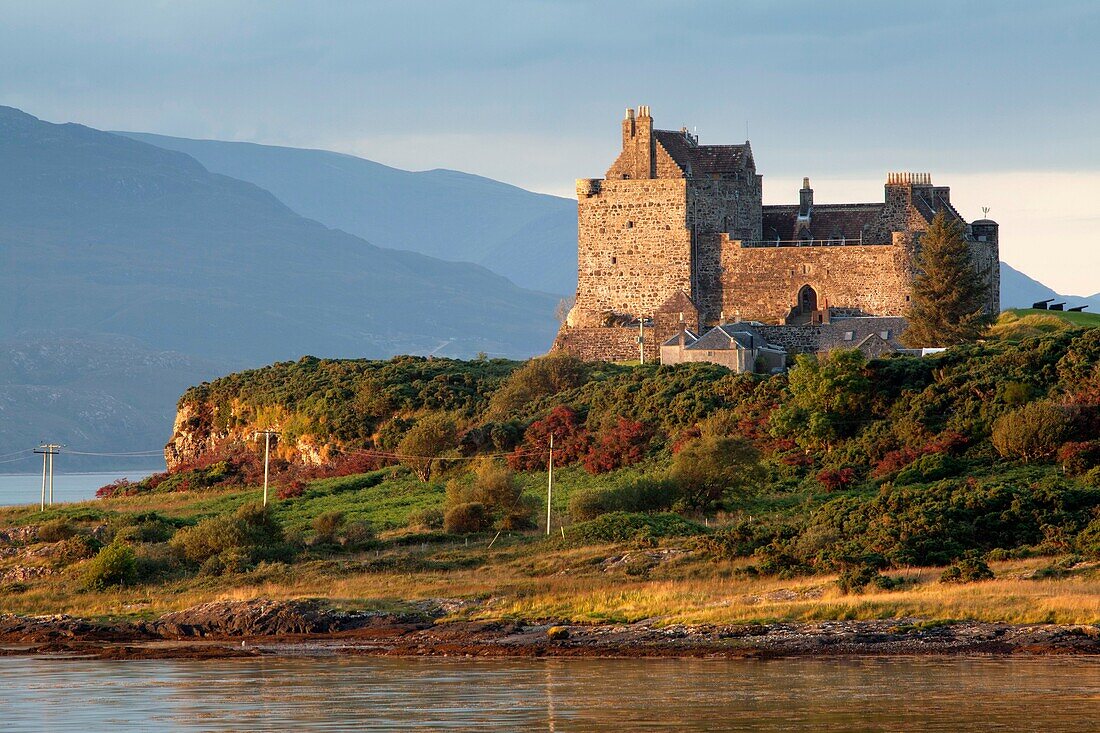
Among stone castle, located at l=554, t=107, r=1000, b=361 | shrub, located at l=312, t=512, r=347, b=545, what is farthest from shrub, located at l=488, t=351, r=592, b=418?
shrub, located at l=312, t=512, r=347, b=545

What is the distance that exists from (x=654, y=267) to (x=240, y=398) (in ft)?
77.0

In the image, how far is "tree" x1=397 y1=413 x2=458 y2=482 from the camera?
261 feet

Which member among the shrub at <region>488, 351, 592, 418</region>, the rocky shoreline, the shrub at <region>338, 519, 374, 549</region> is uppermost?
the shrub at <region>488, 351, 592, 418</region>

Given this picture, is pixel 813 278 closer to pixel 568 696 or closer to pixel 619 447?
pixel 619 447

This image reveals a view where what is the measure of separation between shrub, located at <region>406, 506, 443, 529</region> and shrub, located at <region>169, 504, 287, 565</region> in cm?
491

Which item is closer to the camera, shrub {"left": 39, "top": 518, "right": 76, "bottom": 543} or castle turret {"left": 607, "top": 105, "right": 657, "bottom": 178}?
shrub {"left": 39, "top": 518, "right": 76, "bottom": 543}

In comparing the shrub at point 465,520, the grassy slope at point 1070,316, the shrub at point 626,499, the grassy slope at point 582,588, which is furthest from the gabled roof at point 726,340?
the shrub at point 465,520

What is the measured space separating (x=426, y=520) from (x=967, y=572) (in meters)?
23.3

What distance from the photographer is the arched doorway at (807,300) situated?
306 feet


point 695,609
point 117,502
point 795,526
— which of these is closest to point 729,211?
point 117,502

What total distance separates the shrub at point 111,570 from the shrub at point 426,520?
10.6 metres

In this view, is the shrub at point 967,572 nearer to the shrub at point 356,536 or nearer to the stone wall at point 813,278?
the shrub at point 356,536

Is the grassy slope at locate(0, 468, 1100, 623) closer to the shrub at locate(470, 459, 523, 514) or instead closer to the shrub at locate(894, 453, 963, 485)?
the shrub at locate(470, 459, 523, 514)

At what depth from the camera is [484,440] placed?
81.0 meters
